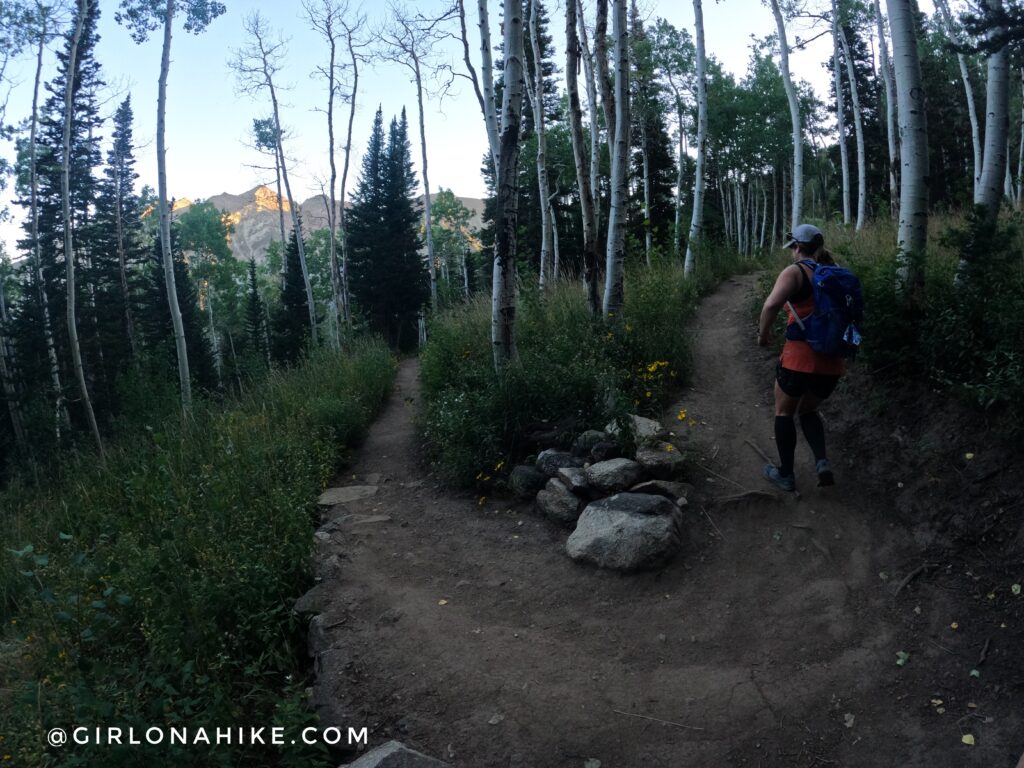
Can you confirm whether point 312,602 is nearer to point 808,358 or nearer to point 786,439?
point 786,439

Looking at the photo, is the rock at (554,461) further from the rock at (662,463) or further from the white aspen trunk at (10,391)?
the white aspen trunk at (10,391)

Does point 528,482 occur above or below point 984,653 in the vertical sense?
above

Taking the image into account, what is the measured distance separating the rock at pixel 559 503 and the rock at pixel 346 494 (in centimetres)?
219

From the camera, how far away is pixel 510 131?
292 inches

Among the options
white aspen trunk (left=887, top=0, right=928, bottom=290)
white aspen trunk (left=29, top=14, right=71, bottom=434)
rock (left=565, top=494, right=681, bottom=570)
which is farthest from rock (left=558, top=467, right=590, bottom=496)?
white aspen trunk (left=29, top=14, right=71, bottom=434)

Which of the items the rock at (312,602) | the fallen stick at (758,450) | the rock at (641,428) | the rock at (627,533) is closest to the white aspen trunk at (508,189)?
the rock at (641,428)

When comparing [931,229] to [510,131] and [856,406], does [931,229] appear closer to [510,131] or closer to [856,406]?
[856,406]

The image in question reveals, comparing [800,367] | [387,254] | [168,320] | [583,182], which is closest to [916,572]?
[800,367]

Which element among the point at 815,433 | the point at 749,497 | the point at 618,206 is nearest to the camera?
the point at 815,433

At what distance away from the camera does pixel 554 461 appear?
6152 mm

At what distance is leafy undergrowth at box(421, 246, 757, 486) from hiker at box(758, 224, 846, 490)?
4.93 ft

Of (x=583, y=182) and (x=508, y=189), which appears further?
(x=583, y=182)

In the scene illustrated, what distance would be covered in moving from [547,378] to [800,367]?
275 centimetres

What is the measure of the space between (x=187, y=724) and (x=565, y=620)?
2.36 meters
